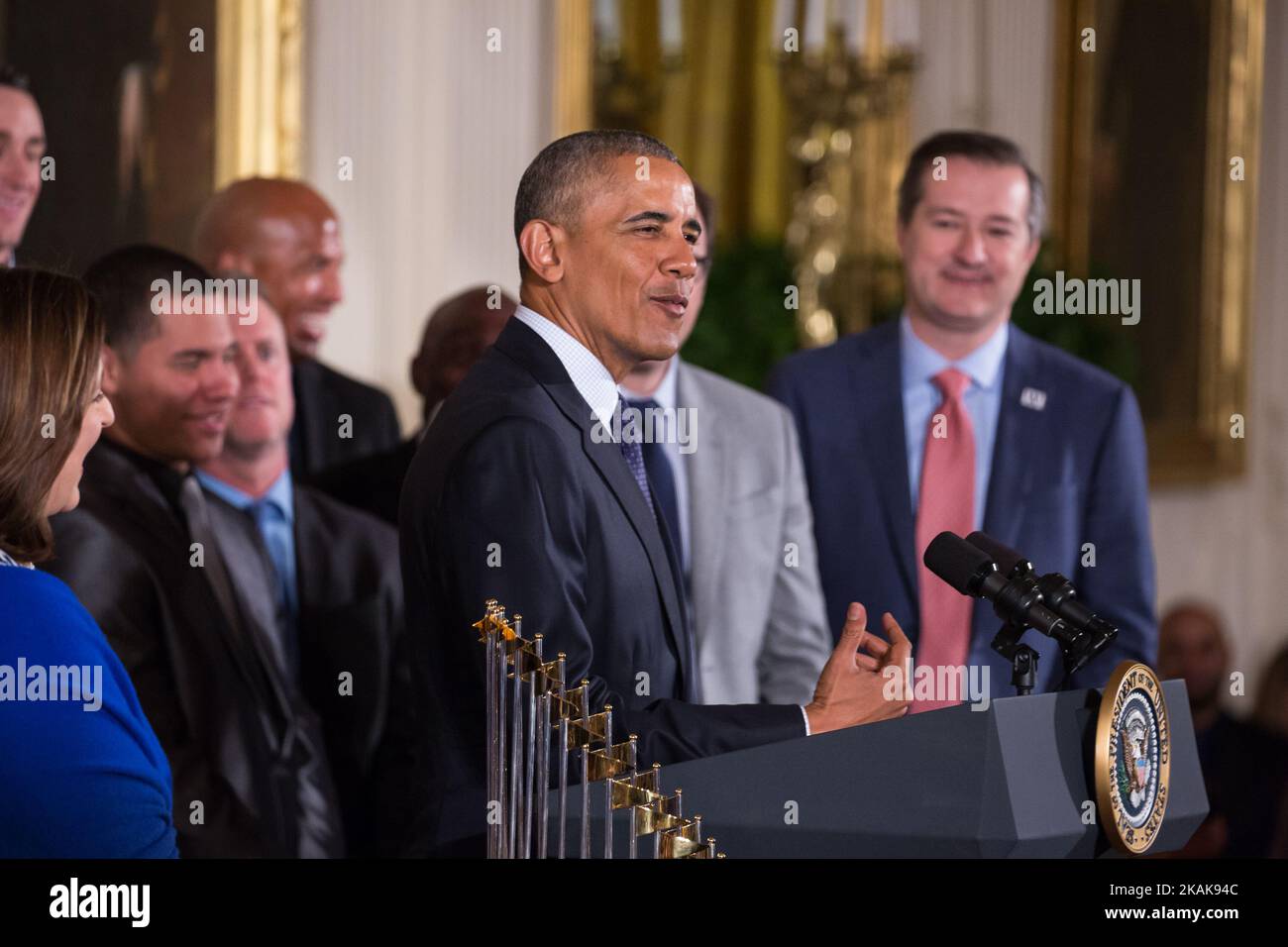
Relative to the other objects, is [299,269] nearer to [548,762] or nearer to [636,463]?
[636,463]

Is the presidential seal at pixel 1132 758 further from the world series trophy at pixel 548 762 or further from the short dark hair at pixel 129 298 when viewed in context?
the short dark hair at pixel 129 298

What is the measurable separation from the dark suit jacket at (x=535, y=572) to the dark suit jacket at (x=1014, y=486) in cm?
131

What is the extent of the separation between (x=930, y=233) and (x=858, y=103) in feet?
13.8

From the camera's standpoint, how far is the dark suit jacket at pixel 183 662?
141 inches

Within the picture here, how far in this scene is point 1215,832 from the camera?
270 inches

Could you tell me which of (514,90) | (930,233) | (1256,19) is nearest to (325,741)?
(930,233)

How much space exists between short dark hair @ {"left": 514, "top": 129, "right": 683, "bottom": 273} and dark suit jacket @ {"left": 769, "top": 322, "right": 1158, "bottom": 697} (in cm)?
148

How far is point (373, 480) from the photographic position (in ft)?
15.5

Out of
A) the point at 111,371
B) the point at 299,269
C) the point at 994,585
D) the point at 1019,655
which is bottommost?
the point at 1019,655

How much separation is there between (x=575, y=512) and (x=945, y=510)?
168 cm

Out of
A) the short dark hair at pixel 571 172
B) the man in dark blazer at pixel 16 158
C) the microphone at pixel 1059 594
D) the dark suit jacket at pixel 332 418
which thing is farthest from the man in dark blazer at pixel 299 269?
the microphone at pixel 1059 594

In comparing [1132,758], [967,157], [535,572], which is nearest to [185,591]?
[535,572]

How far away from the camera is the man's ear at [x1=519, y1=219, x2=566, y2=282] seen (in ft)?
9.57

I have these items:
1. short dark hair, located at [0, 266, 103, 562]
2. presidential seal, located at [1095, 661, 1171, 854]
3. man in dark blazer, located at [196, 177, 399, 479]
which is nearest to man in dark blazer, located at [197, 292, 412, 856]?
man in dark blazer, located at [196, 177, 399, 479]
